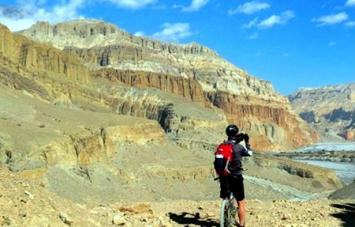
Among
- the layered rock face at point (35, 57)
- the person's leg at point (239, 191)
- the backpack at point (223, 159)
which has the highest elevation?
the layered rock face at point (35, 57)

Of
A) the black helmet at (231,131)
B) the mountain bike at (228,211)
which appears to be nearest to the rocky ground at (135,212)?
the mountain bike at (228,211)

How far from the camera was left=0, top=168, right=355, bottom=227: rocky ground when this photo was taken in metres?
10.9

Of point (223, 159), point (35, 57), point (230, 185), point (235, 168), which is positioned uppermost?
point (35, 57)

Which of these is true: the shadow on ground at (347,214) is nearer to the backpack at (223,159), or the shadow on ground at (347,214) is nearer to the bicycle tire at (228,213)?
the bicycle tire at (228,213)

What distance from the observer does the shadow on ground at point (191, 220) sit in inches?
564

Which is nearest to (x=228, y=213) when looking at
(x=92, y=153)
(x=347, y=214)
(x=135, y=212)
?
(x=135, y=212)

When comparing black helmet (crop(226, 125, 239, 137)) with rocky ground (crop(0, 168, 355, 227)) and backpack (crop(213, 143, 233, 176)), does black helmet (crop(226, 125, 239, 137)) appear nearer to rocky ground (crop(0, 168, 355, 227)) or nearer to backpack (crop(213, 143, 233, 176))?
backpack (crop(213, 143, 233, 176))

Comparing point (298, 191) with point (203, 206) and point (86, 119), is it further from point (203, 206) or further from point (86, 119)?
point (203, 206)

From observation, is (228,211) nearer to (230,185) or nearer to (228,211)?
(228,211)

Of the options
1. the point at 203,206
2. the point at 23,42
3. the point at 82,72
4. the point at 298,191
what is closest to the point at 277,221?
the point at 203,206

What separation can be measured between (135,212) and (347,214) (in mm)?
5427

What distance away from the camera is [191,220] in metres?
14.9

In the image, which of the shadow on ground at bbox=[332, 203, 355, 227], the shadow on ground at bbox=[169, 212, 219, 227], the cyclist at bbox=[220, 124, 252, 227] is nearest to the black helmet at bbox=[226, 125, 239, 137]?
the cyclist at bbox=[220, 124, 252, 227]

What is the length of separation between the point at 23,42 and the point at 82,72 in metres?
16.2
